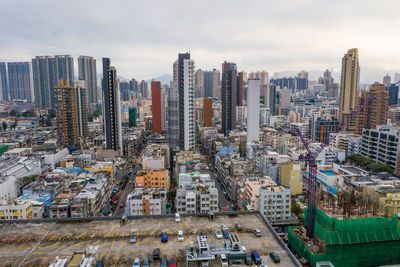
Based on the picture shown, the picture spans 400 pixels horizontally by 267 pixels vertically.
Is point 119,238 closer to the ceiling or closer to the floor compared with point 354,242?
closer to the ceiling

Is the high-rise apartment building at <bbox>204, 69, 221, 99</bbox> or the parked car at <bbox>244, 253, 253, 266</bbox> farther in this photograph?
the high-rise apartment building at <bbox>204, 69, 221, 99</bbox>

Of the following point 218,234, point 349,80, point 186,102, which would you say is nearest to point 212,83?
point 349,80

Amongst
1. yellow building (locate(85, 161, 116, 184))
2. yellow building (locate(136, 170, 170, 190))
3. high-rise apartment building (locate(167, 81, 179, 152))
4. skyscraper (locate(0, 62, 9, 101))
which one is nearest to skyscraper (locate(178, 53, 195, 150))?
high-rise apartment building (locate(167, 81, 179, 152))

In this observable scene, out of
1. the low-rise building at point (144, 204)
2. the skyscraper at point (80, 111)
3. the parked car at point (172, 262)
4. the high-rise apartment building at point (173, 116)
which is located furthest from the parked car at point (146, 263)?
the skyscraper at point (80, 111)

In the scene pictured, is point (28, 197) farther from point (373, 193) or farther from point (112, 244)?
point (373, 193)

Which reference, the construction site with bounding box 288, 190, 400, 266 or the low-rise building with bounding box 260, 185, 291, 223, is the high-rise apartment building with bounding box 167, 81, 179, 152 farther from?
the construction site with bounding box 288, 190, 400, 266

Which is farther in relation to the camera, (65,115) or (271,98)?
(271,98)

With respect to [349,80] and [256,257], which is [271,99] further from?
[256,257]
